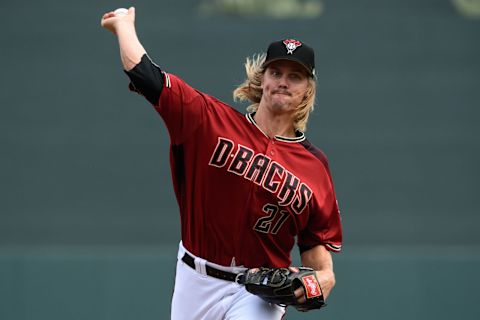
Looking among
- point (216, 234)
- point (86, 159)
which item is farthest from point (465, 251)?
point (216, 234)

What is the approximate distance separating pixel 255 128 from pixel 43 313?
2864 millimetres

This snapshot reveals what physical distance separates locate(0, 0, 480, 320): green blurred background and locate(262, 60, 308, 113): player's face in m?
2.50

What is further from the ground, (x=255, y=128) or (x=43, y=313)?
(x=255, y=128)

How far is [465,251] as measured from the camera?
6137 millimetres

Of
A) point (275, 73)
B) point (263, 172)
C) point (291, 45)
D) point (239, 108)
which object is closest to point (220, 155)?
point (263, 172)

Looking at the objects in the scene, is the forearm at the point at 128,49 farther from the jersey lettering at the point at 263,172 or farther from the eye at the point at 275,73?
the eye at the point at 275,73

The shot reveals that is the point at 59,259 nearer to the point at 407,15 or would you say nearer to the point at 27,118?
the point at 27,118

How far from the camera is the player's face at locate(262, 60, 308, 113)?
3.62 meters

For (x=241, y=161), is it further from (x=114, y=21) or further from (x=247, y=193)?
(x=114, y=21)

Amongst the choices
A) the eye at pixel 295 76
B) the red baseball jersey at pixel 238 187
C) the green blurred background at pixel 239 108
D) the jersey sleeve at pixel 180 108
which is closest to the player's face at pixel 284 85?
the eye at pixel 295 76

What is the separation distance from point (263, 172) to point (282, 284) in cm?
46

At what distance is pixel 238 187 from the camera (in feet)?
11.7

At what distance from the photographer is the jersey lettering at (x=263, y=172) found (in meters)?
3.57

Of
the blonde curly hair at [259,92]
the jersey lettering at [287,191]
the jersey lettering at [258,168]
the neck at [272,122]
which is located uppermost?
the blonde curly hair at [259,92]
